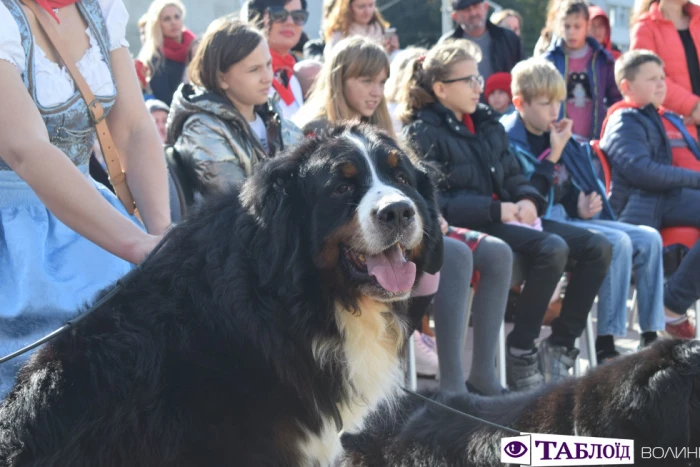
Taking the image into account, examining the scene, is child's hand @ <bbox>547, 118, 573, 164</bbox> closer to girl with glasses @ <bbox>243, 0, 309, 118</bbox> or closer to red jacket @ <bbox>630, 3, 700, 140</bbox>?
girl with glasses @ <bbox>243, 0, 309, 118</bbox>

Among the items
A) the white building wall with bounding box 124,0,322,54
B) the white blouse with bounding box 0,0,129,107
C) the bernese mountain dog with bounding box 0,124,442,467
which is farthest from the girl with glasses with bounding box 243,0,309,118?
the white building wall with bounding box 124,0,322,54

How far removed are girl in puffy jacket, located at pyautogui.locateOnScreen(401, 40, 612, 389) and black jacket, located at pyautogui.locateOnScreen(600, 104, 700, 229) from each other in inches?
50.5

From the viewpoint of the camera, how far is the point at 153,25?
25.8 feet

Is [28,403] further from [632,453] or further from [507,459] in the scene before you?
[632,453]

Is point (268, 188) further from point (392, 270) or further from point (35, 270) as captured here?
point (35, 270)

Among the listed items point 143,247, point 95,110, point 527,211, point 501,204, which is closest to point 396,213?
point 143,247

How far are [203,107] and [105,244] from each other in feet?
7.04

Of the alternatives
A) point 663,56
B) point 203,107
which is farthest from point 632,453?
point 663,56

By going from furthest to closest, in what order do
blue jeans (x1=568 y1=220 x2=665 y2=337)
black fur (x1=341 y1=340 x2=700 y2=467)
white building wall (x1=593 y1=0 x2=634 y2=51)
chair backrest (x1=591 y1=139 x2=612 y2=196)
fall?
white building wall (x1=593 y1=0 x2=634 y2=51)
chair backrest (x1=591 y1=139 x2=612 y2=196)
blue jeans (x1=568 y1=220 x2=665 y2=337)
black fur (x1=341 y1=340 x2=700 y2=467)

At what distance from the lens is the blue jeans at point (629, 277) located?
588 cm

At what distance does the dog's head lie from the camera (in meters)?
2.67

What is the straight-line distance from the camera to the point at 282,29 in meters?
6.85

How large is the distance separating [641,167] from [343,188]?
4526 millimetres

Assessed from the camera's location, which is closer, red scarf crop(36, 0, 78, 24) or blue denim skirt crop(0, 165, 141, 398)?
blue denim skirt crop(0, 165, 141, 398)
